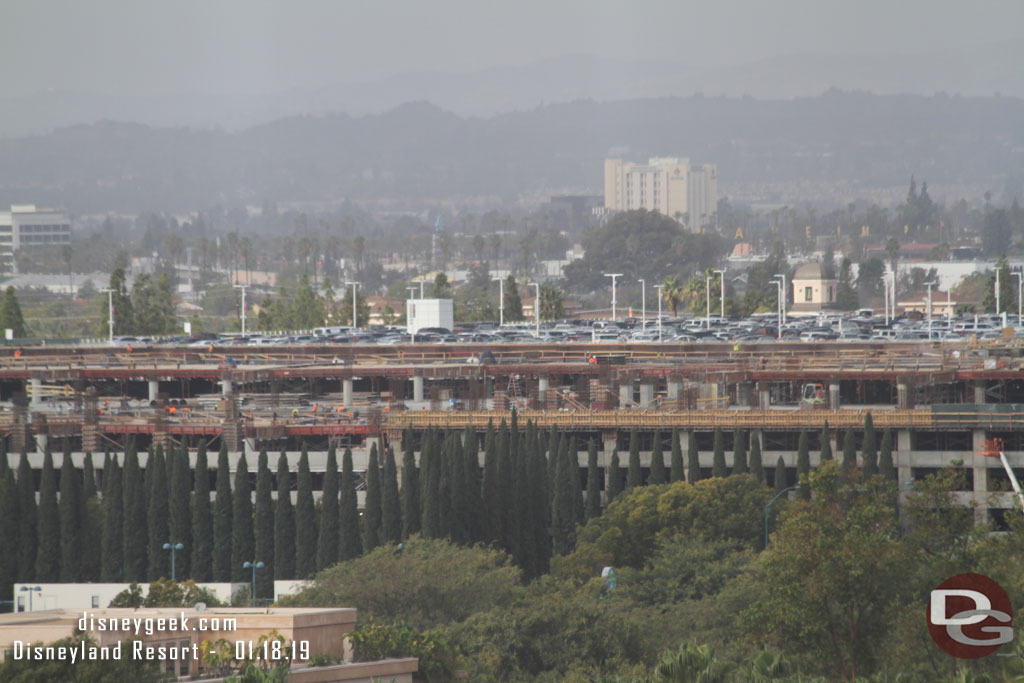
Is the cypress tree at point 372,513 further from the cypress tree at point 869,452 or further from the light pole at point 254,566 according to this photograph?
the cypress tree at point 869,452

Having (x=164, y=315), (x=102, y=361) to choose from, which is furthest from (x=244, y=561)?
(x=164, y=315)

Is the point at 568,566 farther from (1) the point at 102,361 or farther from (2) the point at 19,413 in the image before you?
(1) the point at 102,361

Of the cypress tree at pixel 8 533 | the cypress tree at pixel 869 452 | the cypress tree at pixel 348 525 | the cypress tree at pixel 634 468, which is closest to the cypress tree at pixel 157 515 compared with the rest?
the cypress tree at pixel 8 533

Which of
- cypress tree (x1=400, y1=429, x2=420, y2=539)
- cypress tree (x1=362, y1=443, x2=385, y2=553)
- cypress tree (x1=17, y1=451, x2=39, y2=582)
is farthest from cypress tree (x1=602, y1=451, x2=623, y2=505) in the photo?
cypress tree (x1=17, y1=451, x2=39, y2=582)

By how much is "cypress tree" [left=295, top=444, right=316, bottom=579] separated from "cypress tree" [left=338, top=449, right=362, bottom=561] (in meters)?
1.47

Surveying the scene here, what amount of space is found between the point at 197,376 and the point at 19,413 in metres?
24.5

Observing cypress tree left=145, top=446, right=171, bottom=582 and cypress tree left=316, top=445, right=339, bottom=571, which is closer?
cypress tree left=316, top=445, right=339, bottom=571

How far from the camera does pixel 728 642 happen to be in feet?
165

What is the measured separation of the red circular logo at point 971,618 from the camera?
1356 inches

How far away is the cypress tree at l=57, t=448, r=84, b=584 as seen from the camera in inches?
2852

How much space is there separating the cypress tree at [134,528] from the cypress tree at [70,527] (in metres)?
1.86

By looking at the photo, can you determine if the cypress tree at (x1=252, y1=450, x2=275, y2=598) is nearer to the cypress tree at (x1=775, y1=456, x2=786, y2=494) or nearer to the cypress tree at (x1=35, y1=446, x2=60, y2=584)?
the cypress tree at (x1=35, y1=446, x2=60, y2=584)

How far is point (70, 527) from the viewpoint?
73125 mm

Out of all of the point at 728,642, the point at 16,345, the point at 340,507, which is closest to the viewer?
the point at 728,642
